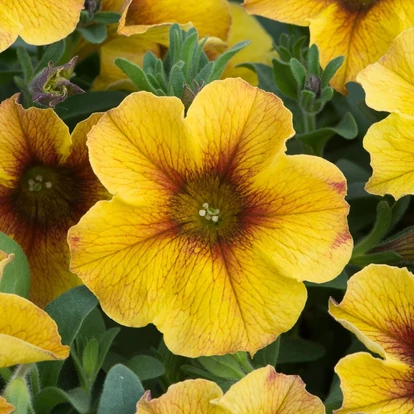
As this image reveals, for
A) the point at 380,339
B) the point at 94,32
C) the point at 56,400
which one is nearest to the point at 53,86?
the point at 94,32

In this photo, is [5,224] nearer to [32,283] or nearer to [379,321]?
[32,283]

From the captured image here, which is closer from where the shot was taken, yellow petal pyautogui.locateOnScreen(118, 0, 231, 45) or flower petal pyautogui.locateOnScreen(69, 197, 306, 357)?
flower petal pyautogui.locateOnScreen(69, 197, 306, 357)

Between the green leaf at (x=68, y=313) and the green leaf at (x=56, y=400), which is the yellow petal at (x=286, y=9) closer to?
the green leaf at (x=68, y=313)

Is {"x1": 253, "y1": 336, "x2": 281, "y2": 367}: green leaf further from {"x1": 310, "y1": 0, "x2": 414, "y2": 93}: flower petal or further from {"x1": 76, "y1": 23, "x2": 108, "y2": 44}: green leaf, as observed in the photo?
{"x1": 76, "y1": 23, "x2": 108, "y2": 44}: green leaf

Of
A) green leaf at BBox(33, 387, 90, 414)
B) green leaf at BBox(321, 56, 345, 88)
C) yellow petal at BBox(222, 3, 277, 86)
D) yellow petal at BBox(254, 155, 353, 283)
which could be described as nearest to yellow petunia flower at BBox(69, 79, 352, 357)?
yellow petal at BBox(254, 155, 353, 283)

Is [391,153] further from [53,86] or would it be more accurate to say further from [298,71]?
[53,86]

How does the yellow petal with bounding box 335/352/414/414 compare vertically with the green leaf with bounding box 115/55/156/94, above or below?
below

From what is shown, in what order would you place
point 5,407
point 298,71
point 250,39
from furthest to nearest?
point 250,39 → point 298,71 → point 5,407
